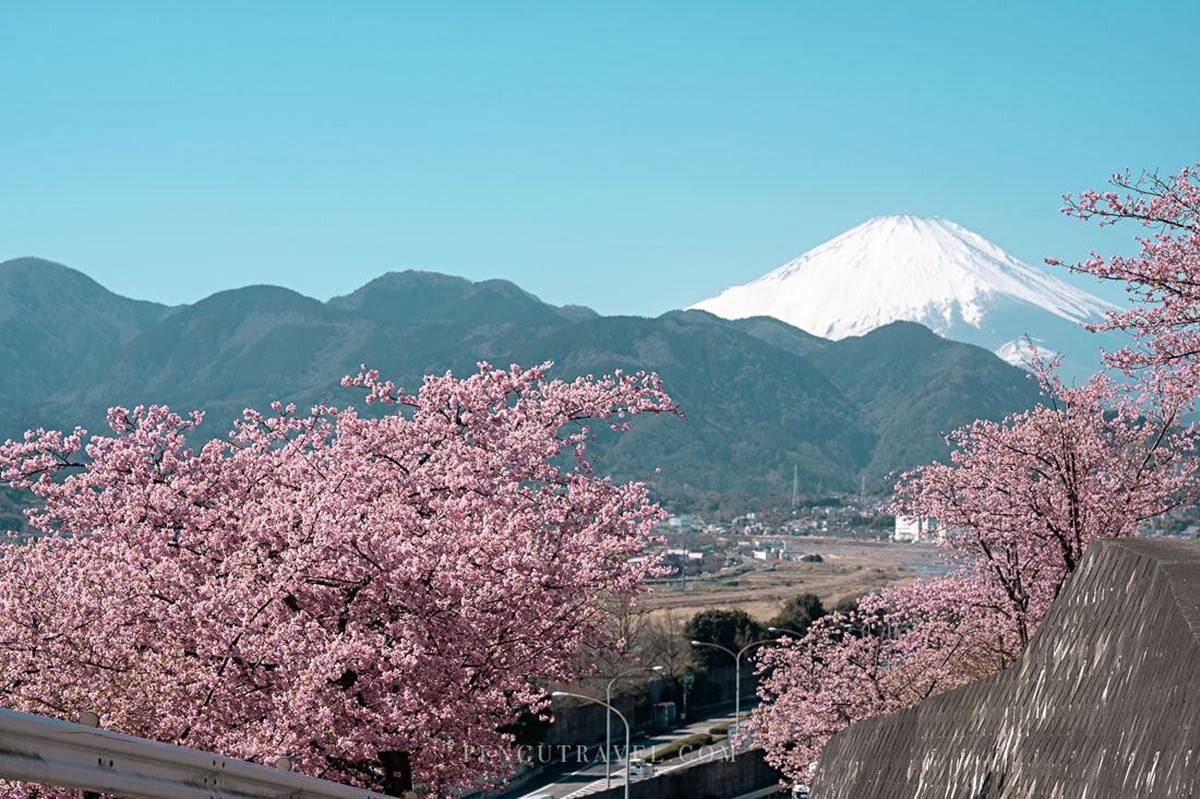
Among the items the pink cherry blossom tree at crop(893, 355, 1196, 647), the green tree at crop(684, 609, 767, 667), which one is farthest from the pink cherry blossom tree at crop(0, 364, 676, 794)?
the green tree at crop(684, 609, 767, 667)

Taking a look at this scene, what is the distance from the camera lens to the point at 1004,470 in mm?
27250

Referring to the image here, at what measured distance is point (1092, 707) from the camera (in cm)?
837

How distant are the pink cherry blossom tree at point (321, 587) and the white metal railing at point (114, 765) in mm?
6936

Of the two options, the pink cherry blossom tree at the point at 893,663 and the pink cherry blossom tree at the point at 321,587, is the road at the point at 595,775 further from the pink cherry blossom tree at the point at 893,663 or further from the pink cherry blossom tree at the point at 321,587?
the pink cherry blossom tree at the point at 321,587

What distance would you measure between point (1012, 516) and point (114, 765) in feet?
66.5

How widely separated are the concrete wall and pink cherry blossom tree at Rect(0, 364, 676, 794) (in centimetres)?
560

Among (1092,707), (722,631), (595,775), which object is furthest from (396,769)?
(722,631)

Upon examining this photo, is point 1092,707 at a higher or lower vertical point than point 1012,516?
lower

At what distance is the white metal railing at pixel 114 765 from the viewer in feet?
17.9

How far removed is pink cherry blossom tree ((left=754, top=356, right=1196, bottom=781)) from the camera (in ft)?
78.0

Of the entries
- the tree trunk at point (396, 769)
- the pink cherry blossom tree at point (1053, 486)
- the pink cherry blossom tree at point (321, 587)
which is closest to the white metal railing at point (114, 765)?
the pink cherry blossom tree at point (321, 587)

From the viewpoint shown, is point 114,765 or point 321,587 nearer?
point 114,765

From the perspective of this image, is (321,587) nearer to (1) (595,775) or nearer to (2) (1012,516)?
(2) (1012,516)

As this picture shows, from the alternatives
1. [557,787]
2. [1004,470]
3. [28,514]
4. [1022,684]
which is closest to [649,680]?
[557,787]
